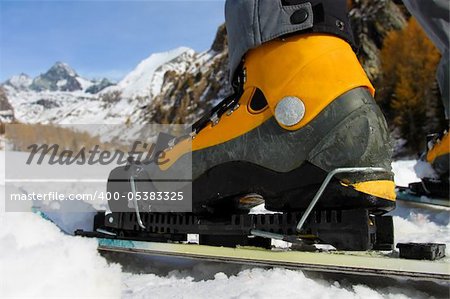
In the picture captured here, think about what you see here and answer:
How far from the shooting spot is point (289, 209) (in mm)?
1356

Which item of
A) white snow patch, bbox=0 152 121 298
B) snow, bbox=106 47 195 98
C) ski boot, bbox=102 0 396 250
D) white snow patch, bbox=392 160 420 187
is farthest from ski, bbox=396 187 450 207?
snow, bbox=106 47 195 98

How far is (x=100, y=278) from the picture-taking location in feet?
3.87

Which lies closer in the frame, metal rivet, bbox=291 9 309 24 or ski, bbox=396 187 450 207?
metal rivet, bbox=291 9 309 24

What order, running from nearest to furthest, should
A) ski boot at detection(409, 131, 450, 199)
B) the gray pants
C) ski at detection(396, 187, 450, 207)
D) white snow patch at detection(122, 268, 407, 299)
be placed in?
white snow patch at detection(122, 268, 407, 299) < the gray pants < ski at detection(396, 187, 450, 207) < ski boot at detection(409, 131, 450, 199)

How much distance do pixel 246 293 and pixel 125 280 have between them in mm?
400

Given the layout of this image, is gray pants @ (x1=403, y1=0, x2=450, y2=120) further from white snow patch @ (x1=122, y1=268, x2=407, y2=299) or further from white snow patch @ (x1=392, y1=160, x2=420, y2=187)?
white snow patch @ (x1=122, y1=268, x2=407, y2=299)

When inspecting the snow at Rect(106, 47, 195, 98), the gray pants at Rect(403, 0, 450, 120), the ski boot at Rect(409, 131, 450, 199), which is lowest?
the ski boot at Rect(409, 131, 450, 199)

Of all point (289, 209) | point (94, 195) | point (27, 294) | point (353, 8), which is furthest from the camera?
point (353, 8)

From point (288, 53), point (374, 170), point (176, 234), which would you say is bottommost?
point (176, 234)

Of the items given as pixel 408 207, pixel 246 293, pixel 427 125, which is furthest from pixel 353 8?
pixel 246 293

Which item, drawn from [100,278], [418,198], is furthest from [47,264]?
[418,198]

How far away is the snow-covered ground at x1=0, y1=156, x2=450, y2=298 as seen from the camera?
107 centimetres

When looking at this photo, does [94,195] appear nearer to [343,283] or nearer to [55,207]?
[55,207]

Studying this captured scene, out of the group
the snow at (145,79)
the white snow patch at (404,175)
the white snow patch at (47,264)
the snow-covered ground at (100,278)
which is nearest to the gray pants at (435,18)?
the white snow patch at (404,175)
